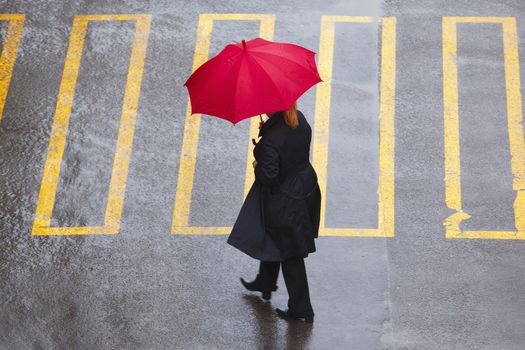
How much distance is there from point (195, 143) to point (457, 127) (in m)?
2.59

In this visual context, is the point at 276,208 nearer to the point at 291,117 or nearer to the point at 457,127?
the point at 291,117

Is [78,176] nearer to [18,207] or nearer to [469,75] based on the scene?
[18,207]

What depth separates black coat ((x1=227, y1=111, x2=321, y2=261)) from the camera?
774 centimetres

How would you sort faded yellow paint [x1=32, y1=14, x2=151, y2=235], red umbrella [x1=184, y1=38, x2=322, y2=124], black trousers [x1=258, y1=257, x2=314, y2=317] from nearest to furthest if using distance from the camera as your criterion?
red umbrella [x1=184, y1=38, x2=322, y2=124] → black trousers [x1=258, y1=257, x2=314, y2=317] → faded yellow paint [x1=32, y1=14, x2=151, y2=235]

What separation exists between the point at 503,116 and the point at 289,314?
127 inches

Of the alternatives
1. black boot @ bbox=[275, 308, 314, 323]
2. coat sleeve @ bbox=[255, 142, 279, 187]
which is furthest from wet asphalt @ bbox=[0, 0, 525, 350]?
coat sleeve @ bbox=[255, 142, 279, 187]

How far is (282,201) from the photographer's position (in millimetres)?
7988

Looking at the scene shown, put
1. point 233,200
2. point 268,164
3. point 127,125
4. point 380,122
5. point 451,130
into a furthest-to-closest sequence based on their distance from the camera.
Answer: point 127,125 → point 380,122 → point 451,130 → point 233,200 → point 268,164

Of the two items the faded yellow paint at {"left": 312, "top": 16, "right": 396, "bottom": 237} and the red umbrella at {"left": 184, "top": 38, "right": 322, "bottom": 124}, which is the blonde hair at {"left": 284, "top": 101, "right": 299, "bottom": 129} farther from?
the faded yellow paint at {"left": 312, "top": 16, "right": 396, "bottom": 237}

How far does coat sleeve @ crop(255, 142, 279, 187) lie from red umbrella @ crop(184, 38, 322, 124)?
432 millimetres

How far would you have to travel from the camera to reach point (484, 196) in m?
9.72

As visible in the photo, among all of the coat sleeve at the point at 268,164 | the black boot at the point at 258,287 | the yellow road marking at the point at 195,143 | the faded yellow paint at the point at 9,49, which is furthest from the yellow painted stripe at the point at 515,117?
the faded yellow paint at the point at 9,49

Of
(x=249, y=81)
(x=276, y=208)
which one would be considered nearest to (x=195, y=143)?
(x=276, y=208)

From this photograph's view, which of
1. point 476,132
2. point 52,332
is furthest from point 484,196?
point 52,332
